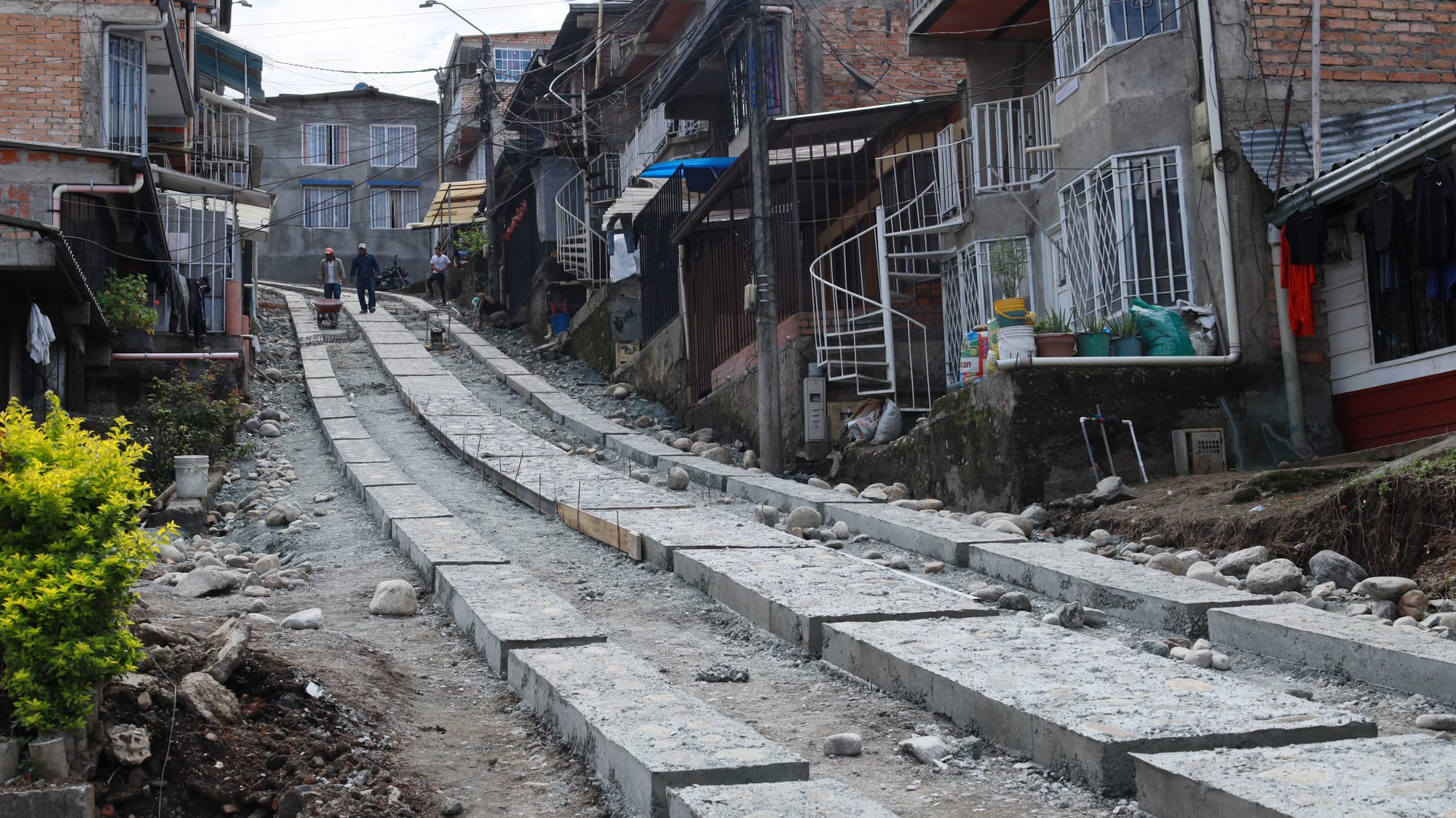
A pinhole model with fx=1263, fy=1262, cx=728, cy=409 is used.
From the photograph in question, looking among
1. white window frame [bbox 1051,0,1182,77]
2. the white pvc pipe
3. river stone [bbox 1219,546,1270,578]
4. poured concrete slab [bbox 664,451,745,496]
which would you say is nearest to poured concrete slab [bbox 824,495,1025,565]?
river stone [bbox 1219,546,1270,578]

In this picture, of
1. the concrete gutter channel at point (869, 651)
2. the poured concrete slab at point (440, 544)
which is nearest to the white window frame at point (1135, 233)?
the concrete gutter channel at point (869, 651)

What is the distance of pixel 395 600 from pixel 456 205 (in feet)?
101

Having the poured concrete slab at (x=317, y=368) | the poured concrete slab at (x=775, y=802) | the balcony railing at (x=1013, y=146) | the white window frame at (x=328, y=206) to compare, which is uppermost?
the white window frame at (x=328, y=206)

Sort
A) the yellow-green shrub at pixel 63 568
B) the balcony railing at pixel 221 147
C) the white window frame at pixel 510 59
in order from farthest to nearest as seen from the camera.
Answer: the white window frame at pixel 510 59 < the balcony railing at pixel 221 147 < the yellow-green shrub at pixel 63 568

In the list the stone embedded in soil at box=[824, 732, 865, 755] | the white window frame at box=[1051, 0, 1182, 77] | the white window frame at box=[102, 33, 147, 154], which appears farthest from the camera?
the white window frame at box=[102, 33, 147, 154]

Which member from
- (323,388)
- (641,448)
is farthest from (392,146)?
(641,448)

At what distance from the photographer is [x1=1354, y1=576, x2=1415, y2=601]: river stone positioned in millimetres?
5859

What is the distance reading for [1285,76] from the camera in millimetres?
10500

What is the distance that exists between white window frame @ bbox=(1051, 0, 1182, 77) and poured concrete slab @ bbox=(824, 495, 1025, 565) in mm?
4947

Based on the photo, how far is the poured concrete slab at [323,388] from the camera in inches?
703

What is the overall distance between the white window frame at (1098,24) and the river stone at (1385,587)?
20.4 ft

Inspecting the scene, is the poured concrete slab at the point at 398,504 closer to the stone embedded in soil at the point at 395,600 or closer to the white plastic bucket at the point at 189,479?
the white plastic bucket at the point at 189,479

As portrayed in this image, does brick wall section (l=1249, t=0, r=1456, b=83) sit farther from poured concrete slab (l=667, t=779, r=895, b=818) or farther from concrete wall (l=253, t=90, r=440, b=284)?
concrete wall (l=253, t=90, r=440, b=284)

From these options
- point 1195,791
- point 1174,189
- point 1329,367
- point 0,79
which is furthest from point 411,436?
point 1195,791
